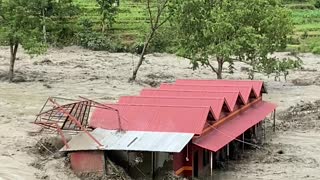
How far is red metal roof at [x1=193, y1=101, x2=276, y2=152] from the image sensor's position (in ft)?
73.9

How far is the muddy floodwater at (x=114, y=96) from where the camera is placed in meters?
23.7

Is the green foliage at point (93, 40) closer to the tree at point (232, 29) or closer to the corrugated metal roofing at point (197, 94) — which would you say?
the tree at point (232, 29)

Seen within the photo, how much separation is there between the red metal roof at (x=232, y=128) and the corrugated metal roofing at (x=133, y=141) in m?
0.83

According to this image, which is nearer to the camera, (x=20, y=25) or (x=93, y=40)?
(x=20, y=25)

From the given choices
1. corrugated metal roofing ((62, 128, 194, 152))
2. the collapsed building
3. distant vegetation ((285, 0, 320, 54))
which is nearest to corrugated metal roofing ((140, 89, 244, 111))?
the collapsed building

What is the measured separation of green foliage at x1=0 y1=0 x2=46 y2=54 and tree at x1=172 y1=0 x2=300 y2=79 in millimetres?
8915

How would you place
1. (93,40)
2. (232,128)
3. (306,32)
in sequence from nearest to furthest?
(232,128) < (93,40) < (306,32)

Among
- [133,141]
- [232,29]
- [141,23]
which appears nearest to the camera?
[133,141]

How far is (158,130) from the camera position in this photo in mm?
22750

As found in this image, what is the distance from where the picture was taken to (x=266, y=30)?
40.3m

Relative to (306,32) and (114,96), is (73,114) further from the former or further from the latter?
(306,32)

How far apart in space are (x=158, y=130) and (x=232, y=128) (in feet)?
12.3

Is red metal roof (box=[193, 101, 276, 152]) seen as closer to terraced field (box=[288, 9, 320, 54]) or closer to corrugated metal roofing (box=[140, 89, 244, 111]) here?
corrugated metal roofing (box=[140, 89, 244, 111])

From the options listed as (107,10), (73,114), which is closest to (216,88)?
(73,114)
